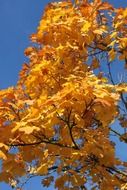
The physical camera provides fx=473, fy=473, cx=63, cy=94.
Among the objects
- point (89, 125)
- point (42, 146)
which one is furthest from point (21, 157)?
point (89, 125)

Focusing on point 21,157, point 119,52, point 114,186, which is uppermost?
point 119,52

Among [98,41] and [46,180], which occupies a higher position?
[98,41]

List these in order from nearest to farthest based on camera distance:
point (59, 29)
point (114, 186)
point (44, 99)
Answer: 1. point (44, 99)
2. point (114, 186)
3. point (59, 29)

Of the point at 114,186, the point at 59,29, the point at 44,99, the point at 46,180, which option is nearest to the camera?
the point at 44,99

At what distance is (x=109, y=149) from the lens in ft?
18.8

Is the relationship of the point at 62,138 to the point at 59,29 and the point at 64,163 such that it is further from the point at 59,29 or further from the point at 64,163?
the point at 59,29

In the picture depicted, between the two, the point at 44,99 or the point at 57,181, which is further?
the point at 57,181

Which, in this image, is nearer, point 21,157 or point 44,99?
point 44,99

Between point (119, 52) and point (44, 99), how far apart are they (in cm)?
203

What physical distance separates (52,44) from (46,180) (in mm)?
2101

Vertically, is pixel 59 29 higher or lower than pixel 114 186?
higher

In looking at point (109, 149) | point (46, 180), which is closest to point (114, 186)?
point (109, 149)

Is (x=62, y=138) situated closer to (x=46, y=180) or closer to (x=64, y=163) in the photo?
(x=64, y=163)

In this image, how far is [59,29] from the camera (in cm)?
686
